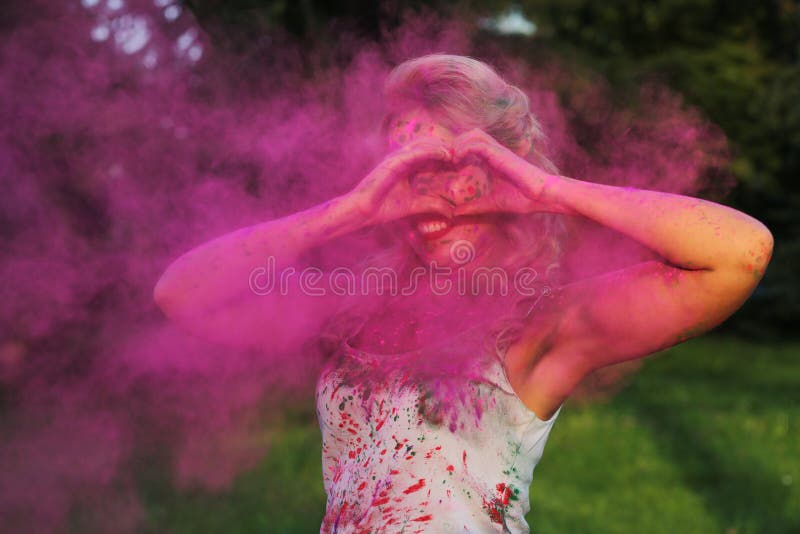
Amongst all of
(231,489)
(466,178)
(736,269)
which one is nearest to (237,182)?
(466,178)

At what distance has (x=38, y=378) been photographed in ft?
12.4

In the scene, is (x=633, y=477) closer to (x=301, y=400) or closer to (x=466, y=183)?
(x=301, y=400)

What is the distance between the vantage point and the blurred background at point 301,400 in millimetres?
3527

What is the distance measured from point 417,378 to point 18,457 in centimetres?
355

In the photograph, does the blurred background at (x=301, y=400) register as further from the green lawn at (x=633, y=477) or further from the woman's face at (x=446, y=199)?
the woman's face at (x=446, y=199)

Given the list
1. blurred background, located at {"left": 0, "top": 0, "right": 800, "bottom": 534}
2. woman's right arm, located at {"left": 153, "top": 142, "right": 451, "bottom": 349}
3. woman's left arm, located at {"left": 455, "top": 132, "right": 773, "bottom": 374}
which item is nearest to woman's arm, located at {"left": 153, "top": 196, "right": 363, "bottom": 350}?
woman's right arm, located at {"left": 153, "top": 142, "right": 451, "bottom": 349}

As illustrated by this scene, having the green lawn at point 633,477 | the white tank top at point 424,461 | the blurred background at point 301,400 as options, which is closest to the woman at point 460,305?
the white tank top at point 424,461

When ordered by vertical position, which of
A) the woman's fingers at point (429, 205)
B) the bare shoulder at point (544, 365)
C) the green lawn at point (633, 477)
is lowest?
the green lawn at point (633, 477)

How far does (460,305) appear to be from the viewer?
212 centimetres

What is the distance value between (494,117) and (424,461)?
813 millimetres

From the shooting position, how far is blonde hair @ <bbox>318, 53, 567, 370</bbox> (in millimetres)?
2006

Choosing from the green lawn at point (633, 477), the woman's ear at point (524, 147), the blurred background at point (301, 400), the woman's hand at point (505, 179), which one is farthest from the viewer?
the green lawn at point (633, 477)

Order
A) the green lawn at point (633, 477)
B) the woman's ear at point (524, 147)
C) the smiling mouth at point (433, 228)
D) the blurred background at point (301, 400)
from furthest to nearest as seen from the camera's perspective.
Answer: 1. the green lawn at point (633, 477)
2. the blurred background at point (301, 400)
3. the woman's ear at point (524, 147)
4. the smiling mouth at point (433, 228)

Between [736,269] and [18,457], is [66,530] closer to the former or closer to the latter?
[18,457]
